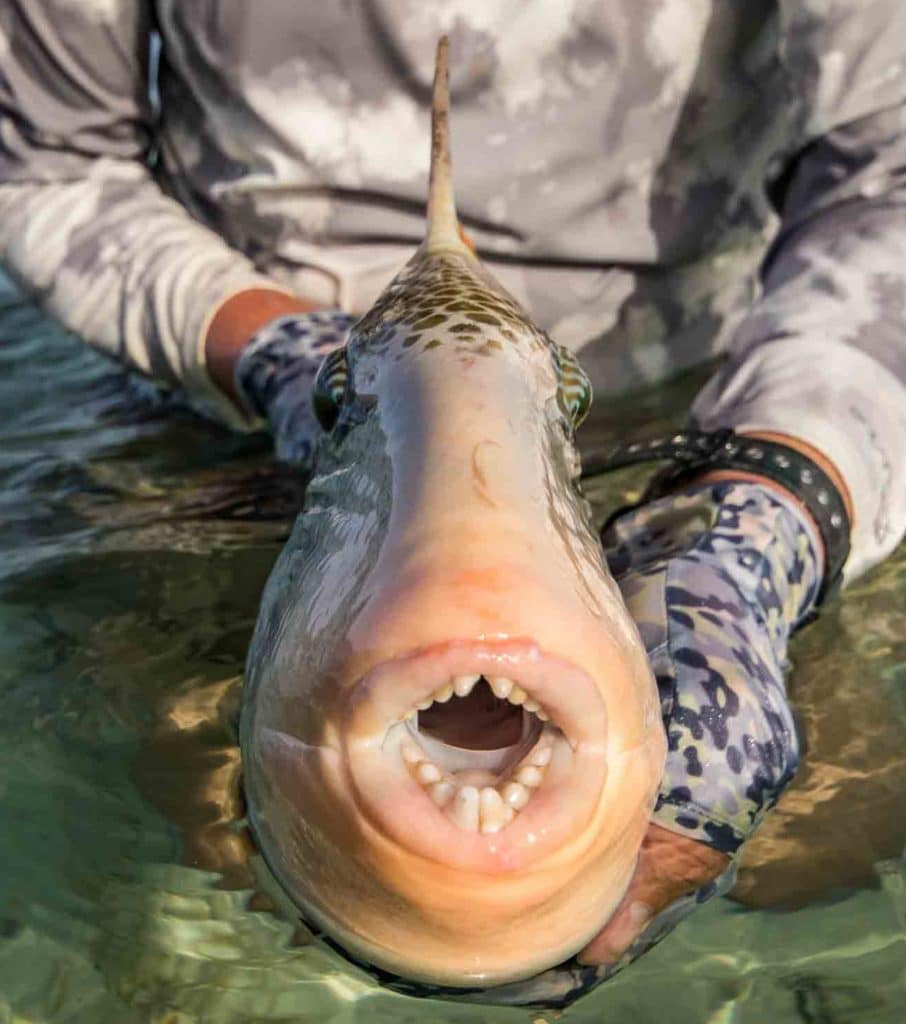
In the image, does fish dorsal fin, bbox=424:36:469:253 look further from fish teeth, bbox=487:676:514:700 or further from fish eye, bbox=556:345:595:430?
fish teeth, bbox=487:676:514:700

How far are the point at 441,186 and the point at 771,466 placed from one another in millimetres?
367

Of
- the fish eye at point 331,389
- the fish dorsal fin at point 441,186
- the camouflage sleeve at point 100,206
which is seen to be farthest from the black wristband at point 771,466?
the camouflage sleeve at point 100,206

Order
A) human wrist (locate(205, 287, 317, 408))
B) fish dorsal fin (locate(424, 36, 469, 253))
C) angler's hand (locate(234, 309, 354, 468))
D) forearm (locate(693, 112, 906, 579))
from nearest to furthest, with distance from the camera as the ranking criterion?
1. fish dorsal fin (locate(424, 36, 469, 253))
2. forearm (locate(693, 112, 906, 579))
3. angler's hand (locate(234, 309, 354, 468))
4. human wrist (locate(205, 287, 317, 408))

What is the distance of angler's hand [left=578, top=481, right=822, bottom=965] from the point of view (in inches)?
32.6

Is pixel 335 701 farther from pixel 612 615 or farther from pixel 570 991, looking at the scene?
pixel 570 991

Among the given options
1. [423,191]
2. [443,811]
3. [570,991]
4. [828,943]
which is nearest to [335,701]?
[443,811]

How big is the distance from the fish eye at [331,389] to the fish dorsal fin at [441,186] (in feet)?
0.68

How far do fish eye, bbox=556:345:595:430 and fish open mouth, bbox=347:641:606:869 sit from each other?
275 millimetres

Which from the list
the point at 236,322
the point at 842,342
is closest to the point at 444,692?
the point at 842,342

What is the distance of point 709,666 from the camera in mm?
901

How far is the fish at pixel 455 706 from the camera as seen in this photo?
0.57 meters

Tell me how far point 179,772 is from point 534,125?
1005 mm

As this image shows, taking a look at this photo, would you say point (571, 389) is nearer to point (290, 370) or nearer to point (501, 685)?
point (501, 685)

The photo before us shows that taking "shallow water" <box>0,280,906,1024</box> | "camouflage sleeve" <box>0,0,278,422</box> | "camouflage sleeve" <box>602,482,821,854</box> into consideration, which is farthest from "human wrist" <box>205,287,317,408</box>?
"camouflage sleeve" <box>602,482,821,854</box>
